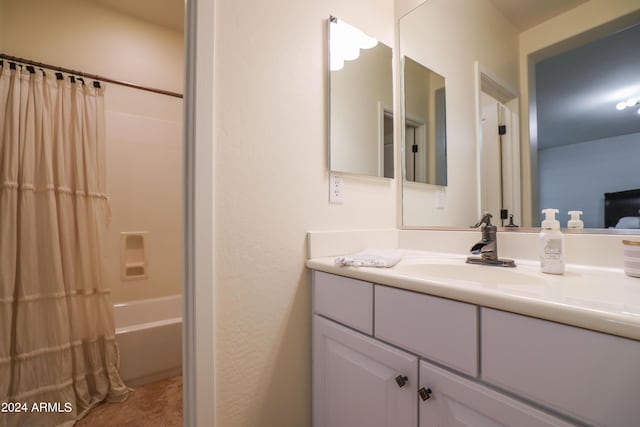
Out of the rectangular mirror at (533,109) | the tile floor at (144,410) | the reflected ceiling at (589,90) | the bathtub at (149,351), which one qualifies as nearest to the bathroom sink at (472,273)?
the rectangular mirror at (533,109)

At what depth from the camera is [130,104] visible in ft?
6.83

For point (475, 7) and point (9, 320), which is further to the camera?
point (9, 320)

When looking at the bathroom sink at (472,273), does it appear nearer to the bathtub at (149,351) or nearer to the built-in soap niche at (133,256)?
the bathtub at (149,351)

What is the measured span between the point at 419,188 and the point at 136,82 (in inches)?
89.7

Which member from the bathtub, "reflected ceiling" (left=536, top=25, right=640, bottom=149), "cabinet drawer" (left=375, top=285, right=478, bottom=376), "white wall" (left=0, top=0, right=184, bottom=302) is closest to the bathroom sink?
"cabinet drawer" (left=375, top=285, right=478, bottom=376)

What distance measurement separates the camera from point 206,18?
81 centimetres

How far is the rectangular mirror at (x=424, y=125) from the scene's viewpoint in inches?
50.2

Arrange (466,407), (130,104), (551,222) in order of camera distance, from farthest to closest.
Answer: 1. (130,104)
2. (551,222)
3. (466,407)

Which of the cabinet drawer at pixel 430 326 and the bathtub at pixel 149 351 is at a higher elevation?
the cabinet drawer at pixel 430 326

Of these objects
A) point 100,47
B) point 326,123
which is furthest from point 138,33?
point 326,123

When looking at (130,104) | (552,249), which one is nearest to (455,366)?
(552,249)

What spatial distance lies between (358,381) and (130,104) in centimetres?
246

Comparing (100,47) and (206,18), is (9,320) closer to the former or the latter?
(206,18)

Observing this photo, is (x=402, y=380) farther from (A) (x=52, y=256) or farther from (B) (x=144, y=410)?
(A) (x=52, y=256)
